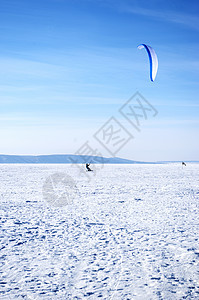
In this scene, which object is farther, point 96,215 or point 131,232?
point 96,215

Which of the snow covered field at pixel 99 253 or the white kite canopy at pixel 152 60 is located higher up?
the white kite canopy at pixel 152 60

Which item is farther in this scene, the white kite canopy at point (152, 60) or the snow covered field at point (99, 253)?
the white kite canopy at point (152, 60)

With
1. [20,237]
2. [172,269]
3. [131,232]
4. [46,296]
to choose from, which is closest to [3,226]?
[20,237]

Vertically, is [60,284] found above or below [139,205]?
below

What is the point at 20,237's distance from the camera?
6.76 meters

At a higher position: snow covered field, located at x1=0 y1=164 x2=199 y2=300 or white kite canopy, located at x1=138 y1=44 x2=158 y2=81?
white kite canopy, located at x1=138 y1=44 x2=158 y2=81

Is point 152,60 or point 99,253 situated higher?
point 152,60

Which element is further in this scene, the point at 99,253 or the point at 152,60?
the point at 152,60

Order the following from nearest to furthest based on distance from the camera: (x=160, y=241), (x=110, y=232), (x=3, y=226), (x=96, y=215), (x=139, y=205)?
(x=160, y=241) < (x=110, y=232) < (x=3, y=226) < (x=96, y=215) < (x=139, y=205)

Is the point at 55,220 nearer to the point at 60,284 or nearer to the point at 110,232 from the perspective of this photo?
the point at 110,232

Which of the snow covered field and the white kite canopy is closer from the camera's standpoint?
the snow covered field

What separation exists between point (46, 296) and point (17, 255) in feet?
6.08

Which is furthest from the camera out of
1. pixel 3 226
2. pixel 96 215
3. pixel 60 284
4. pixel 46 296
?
pixel 96 215

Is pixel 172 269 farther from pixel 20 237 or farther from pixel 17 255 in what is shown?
pixel 20 237
